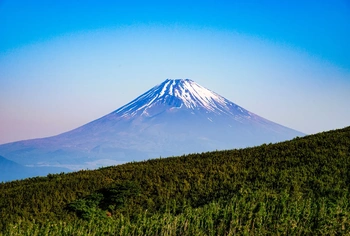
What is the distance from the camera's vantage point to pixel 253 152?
21.5m

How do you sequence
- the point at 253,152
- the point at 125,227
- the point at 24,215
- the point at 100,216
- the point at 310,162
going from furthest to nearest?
the point at 253,152 → the point at 310,162 → the point at 24,215 → the point at 100,216 → the point at 125,227

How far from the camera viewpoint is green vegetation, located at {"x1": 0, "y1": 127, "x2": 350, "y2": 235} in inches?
428

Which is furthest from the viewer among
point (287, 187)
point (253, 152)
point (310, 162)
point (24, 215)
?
point (253, 152)

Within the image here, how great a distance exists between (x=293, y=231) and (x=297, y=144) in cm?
1153

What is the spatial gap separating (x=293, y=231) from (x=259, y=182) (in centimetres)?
605

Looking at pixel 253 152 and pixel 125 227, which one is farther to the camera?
pixel 253 152

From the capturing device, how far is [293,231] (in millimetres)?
10766

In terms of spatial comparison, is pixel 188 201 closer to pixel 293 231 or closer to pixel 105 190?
pixel 105 190

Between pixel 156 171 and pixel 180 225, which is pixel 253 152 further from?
pixel 180 225

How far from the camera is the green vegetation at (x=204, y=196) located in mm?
10875

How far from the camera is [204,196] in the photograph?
52.9ft

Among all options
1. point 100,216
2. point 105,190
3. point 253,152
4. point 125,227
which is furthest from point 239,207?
point 253,152

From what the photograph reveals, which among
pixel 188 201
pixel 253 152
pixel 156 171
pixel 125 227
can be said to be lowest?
pixel 125 227

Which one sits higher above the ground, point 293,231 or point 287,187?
point 287,187
